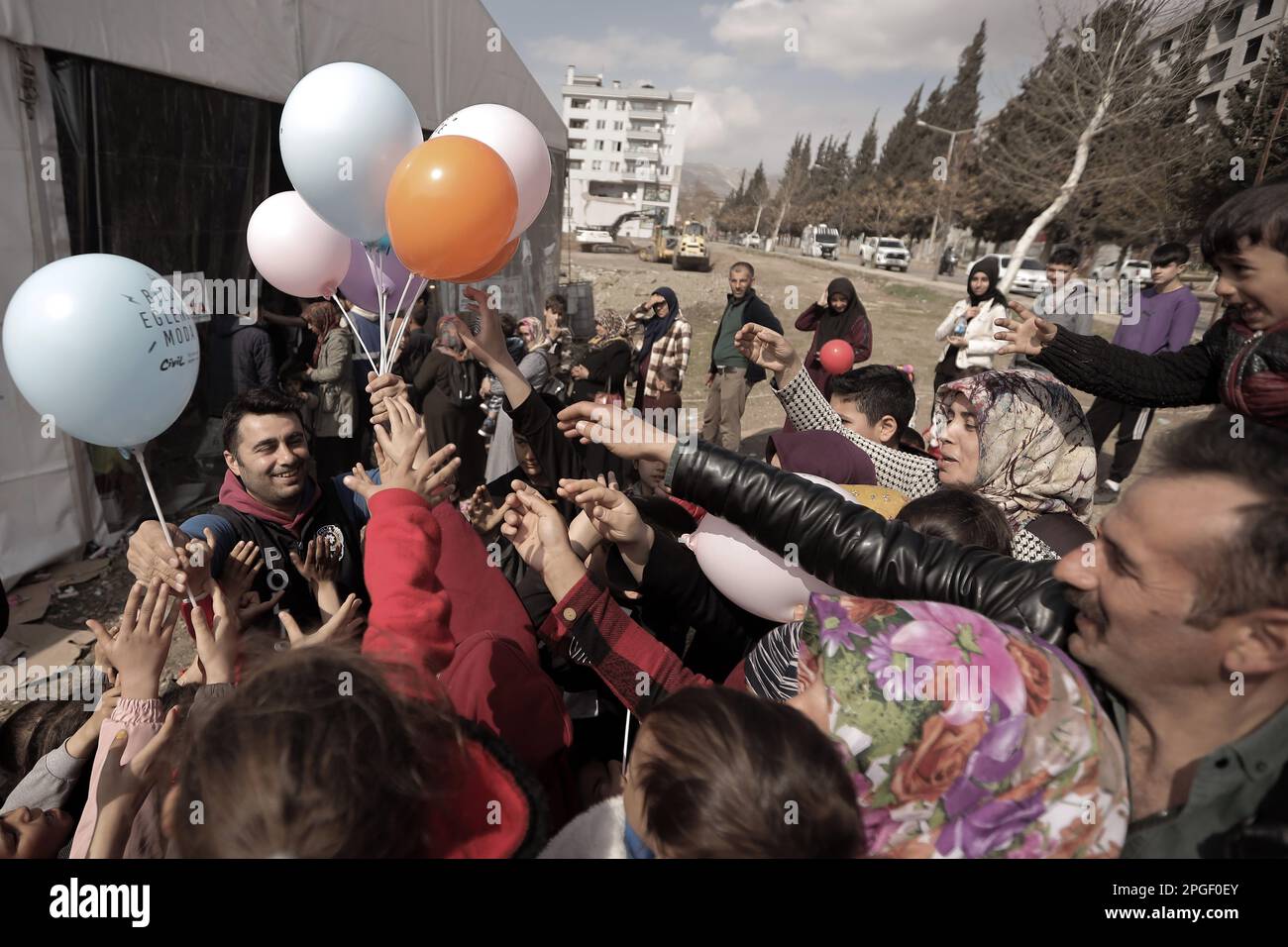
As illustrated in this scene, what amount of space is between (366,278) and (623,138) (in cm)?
7806

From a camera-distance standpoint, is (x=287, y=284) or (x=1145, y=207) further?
(x=1145, y=207)

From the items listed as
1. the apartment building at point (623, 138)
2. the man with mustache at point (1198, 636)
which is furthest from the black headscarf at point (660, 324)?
the apartment building at point (623, 138)

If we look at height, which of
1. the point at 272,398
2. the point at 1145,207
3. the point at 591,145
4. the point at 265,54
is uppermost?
the point at 591,145

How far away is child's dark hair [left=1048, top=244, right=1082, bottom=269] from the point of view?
5266 millimetres

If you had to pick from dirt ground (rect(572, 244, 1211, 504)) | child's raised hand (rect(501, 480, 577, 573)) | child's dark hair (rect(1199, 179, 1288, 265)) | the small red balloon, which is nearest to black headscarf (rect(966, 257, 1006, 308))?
the small red balloon

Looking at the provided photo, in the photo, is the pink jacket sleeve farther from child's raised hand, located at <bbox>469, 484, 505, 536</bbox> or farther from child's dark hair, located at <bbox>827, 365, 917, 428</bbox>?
child's dark hair, located at <bbox>827, 365, 917, 428</bbox>

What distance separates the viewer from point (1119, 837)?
33.5 inches

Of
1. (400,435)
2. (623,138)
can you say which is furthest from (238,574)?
(623,138)

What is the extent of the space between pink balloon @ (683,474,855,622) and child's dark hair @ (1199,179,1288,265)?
1251 millimetres

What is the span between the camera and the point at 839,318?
226 inches

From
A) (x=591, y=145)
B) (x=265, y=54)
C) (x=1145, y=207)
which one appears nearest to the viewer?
(x=265, y=54)

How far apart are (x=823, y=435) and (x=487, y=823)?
1640 millimetres
